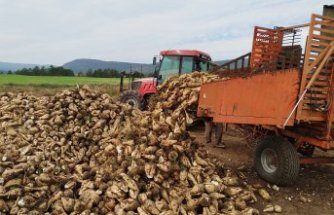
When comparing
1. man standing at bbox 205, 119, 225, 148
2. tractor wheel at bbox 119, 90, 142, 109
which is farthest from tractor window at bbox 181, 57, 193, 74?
man standing at bbox 205, 119, 225, 148

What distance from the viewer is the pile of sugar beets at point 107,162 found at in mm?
5398

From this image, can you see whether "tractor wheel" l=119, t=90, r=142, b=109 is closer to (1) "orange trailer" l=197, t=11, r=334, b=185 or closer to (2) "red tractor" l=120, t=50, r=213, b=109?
(2) "red tractor" l=120, t=50, r=213, b=109

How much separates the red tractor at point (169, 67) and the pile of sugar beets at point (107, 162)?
3.66 meters

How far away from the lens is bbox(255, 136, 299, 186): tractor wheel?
6.54m

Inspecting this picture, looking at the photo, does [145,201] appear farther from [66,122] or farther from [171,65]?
[171,65]

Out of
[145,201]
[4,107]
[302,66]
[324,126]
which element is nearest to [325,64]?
[302,66]

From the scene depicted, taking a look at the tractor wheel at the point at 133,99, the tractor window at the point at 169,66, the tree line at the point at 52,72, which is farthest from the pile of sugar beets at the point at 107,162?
the tree line at the point at 52,72

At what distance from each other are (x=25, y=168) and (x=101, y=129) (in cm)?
159

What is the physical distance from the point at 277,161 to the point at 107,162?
8.94 feet

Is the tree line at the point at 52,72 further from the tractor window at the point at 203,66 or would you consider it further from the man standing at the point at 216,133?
the man standing at the point at 216,133

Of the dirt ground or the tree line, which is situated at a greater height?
the tree line

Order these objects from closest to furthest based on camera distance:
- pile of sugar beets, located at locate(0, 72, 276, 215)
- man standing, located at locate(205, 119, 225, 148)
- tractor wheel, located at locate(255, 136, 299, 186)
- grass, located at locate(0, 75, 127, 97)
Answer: pile of sugar beets, located at locate(0, 72, 276, 215) → tractor wheel, located at locate(255, 136, 299, 186) → man standing, located at locate(205, 119, 225, 148) → grass, located at locate(0, 75, 127, 97)

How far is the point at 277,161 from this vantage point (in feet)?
22.2

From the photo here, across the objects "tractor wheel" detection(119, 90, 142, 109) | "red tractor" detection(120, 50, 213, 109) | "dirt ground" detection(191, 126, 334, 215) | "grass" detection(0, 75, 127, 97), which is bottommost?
"dirt ground" detection(191, 126, 334, 215)
